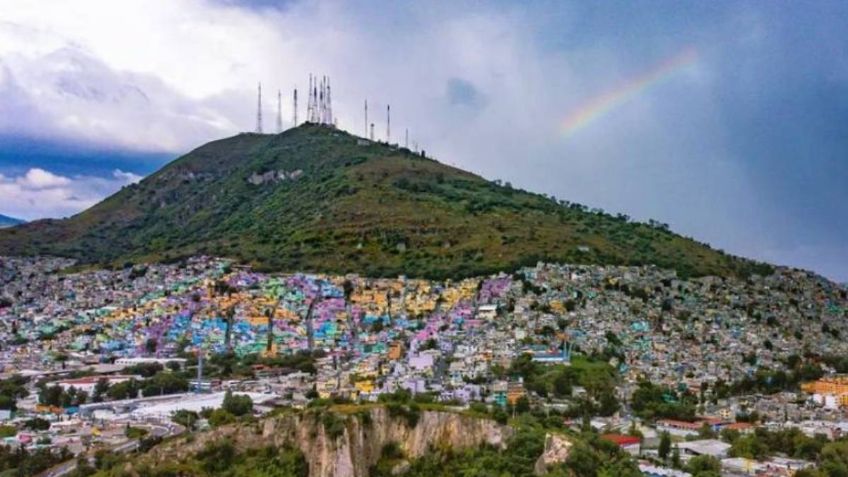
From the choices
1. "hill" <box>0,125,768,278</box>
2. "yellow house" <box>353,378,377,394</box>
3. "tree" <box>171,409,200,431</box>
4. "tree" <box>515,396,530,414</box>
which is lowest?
"tree" <box>171,409,200,431</box>

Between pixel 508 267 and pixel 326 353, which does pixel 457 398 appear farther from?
pixel 508 267

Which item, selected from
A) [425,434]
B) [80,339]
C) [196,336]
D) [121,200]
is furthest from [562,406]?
[121,200]

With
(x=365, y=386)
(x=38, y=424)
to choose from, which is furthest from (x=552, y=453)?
(x=38, y=424)

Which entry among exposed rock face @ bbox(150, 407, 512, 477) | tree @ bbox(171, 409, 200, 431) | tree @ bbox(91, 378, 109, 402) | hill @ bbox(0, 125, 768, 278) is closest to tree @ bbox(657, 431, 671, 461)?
exposed rock face @ bbox(150, 407, 512, 477)

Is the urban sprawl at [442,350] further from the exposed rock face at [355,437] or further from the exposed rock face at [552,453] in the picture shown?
the exposed rock face at [552,453]

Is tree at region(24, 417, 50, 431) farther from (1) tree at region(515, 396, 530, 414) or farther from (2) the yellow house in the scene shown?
(1) tree at region(515, 396, 530, 414)

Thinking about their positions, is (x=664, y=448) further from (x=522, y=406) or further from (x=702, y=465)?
(x=522, y=406)
